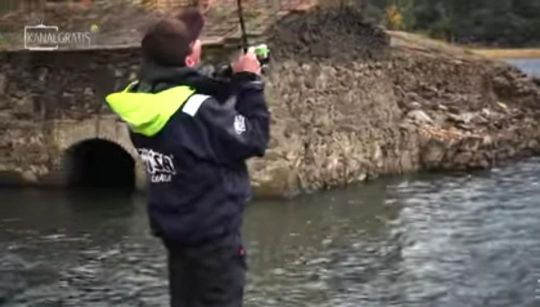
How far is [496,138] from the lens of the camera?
21531 mm

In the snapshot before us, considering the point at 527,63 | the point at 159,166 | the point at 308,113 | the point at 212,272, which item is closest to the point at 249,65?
the point at 159,166

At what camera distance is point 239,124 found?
424 cm

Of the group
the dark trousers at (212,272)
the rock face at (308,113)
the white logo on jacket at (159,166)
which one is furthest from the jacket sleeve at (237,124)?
the rock face at (308,113)

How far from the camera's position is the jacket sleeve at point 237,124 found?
4.22m

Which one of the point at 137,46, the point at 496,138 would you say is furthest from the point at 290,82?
the point at 496,138

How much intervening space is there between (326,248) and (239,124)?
309 inches

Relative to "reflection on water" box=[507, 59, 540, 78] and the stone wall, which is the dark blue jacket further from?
"reflection on water" box=[507, 59, 540, 78]

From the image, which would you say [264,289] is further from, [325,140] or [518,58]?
[518,58]

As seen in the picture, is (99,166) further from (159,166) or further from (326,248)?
(159,166)

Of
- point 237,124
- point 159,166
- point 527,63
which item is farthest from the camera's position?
point 527,63

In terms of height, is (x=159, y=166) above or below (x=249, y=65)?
below

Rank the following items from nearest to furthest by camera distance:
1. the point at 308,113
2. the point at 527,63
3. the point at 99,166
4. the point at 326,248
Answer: the point at 326,248 < the point at 308,113 < the point at 99,166 < the point at 527,63

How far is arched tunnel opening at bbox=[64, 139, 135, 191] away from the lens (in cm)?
1722

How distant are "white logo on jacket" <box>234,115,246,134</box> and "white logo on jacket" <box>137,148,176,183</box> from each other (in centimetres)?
27
